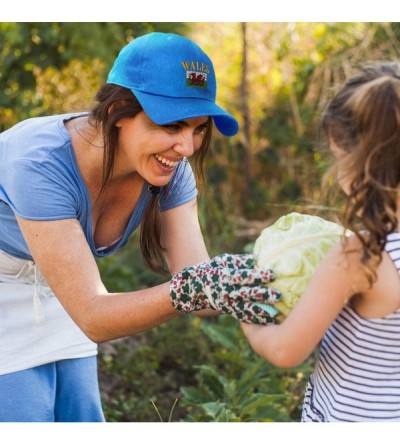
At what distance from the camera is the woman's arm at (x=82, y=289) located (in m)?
2.49

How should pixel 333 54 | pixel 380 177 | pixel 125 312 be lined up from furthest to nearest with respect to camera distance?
1. pixel 333 54
2. pixel 125 312
3. pixel 380 177

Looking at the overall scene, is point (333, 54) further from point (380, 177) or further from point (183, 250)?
point (380, 177)

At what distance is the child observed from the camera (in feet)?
6.54

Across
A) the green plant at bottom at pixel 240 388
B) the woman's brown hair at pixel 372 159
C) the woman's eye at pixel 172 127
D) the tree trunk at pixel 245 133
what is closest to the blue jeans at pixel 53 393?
the green plant at bottom at pixel 240 388

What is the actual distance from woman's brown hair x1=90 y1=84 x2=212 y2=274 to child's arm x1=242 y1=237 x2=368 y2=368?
936 mm

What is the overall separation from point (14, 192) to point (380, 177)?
47.2 inches

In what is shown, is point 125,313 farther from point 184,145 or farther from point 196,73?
point 196,73

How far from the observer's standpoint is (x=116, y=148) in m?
2.81

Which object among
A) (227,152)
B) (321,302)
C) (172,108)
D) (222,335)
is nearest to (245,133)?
(227,152)

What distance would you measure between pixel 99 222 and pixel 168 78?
0.65 metres

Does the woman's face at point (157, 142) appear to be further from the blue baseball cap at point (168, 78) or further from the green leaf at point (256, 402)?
the green leaf at point (256, 402)

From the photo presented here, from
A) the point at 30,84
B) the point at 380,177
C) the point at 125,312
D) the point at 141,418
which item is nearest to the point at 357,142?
the point at 380,177

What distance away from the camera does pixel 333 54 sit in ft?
21.1

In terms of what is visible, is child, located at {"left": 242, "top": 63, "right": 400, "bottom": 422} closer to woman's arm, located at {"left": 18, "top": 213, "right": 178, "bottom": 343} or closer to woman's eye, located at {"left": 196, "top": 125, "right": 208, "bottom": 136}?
woman's arm, located at {"left": 18, "top": 213, "right": 178, "bottom": 343}
